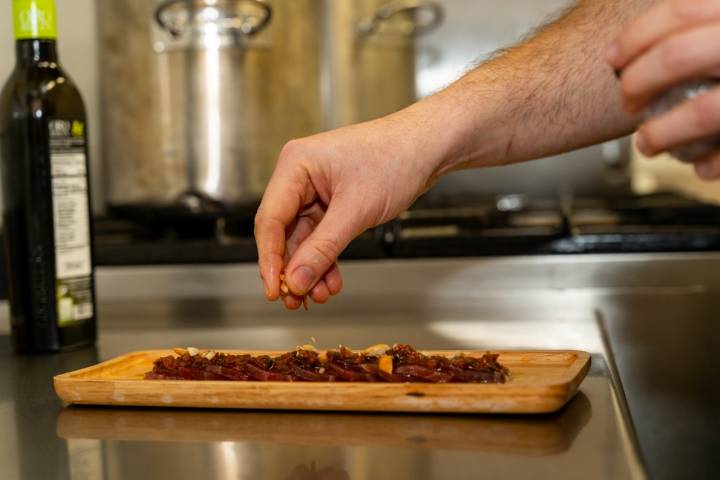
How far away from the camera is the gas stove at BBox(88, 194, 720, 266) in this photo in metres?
1.42

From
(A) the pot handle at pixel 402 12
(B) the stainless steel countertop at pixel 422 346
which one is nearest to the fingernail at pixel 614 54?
(B) the stainless steel countertop at pixel 422 346

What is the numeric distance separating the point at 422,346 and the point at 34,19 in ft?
1.54

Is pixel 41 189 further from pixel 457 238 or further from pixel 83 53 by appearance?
pixel 83 53

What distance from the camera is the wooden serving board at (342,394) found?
0.71m

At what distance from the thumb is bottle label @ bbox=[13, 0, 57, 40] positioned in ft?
1.12

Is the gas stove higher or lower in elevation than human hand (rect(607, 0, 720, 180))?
lower

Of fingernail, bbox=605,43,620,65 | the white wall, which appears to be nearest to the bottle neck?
fingernail, bbox=605,43,620,65

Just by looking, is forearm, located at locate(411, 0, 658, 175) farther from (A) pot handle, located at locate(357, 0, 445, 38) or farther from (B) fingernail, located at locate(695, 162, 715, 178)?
(A) pot handle, located at locate(357, 0, 445, 38)

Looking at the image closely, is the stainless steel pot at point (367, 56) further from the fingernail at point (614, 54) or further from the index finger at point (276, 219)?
the fingernail at point (614, 54)

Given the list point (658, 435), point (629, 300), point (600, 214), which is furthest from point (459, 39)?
point (658, 435)

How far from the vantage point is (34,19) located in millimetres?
1030

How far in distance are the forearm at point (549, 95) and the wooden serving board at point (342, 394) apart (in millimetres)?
282

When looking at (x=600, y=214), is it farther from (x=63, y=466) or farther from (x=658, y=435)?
(x=63, y=466)

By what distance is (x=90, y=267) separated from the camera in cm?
106
